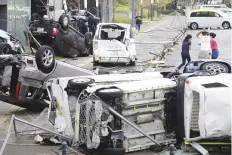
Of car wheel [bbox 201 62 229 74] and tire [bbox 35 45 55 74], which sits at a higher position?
tire [bbox 35 45 55 74]

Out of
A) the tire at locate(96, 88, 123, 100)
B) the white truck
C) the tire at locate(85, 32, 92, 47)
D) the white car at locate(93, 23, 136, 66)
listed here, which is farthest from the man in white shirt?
the tire at locate(96, 88, 123, 100)

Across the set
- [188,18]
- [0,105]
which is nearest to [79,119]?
[0,105]

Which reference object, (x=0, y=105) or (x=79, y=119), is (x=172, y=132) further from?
(x=0, y=105)

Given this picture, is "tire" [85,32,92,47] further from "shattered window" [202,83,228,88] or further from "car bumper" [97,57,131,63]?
"shattered window" [202,83,228,88]

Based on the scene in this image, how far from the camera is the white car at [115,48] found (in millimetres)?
20078

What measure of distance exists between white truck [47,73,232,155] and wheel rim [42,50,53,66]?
8.50 feet

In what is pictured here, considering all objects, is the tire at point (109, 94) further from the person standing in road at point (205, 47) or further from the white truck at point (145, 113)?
the person standing in road at point (205, 47)

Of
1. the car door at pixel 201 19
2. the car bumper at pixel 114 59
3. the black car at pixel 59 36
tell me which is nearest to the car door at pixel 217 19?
the car door at pixel 201 19

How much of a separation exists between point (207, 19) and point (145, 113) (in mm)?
37576

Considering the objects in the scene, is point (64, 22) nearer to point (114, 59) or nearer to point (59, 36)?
point (59, 36)

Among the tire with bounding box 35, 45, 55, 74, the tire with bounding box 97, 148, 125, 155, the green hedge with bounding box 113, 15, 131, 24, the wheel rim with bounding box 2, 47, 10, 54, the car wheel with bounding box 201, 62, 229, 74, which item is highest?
the tire with bounding box 35, 45, 55, 74

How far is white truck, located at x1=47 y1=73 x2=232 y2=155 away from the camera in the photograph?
8266 mm

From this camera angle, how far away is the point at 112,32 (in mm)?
20672

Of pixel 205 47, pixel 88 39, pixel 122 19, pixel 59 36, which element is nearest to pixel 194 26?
pixel 122 19
